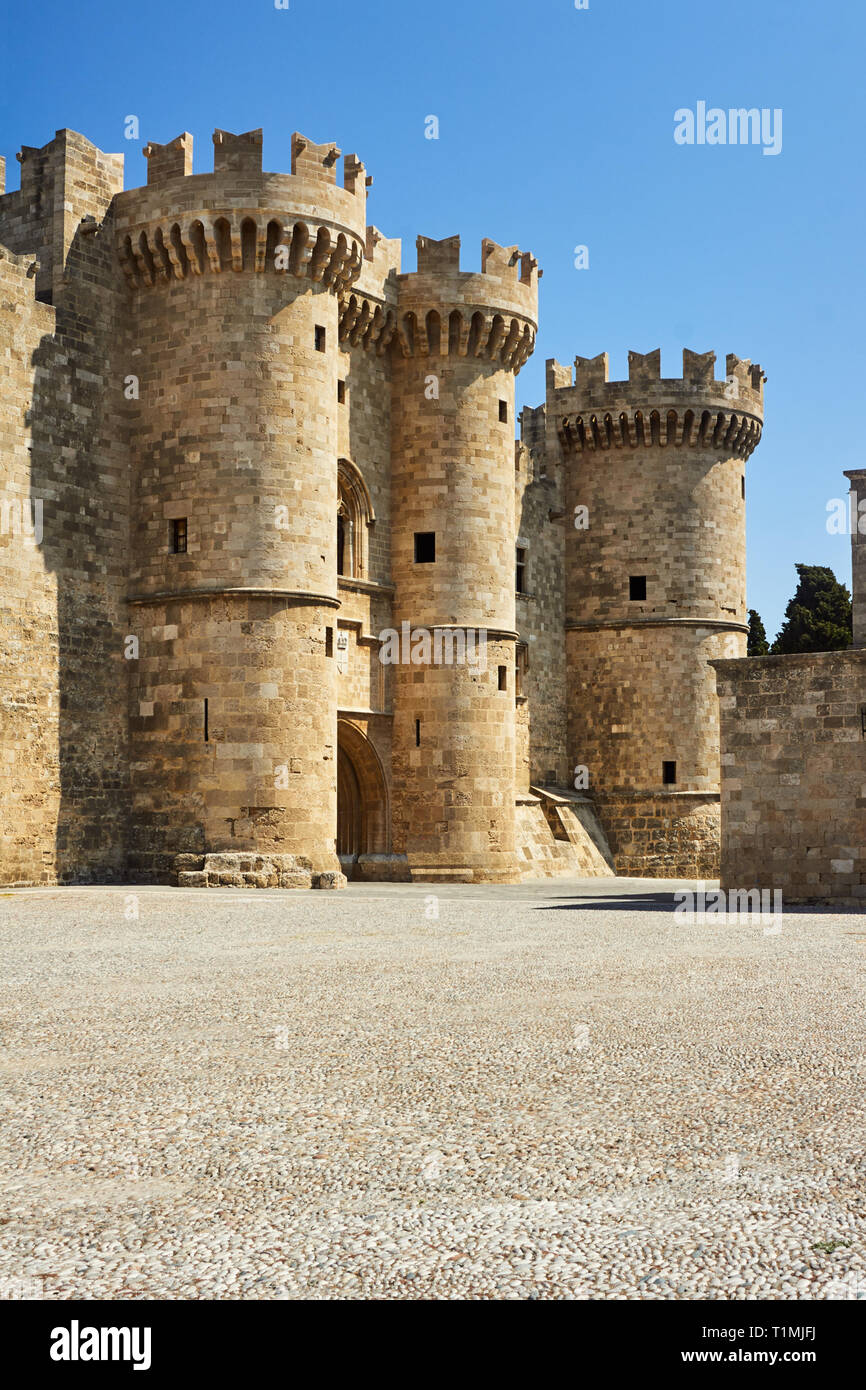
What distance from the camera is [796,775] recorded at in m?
19.9

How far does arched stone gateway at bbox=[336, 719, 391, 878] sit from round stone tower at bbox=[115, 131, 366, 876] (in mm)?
3615

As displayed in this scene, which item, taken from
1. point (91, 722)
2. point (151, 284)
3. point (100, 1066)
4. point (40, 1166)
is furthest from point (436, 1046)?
point (151, 284)

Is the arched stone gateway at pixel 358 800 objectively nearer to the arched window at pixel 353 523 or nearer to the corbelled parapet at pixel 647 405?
the arched window at pixel 353 523

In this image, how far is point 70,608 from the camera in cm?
2319

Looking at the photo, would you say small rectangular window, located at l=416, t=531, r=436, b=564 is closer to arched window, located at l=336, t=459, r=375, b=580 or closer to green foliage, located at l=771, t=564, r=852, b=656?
arched window, located at l=336, t=459, r=375, b=580

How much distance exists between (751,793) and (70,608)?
35.3 ft

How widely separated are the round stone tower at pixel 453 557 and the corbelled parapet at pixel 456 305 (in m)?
0.02

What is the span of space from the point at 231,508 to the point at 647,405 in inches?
571

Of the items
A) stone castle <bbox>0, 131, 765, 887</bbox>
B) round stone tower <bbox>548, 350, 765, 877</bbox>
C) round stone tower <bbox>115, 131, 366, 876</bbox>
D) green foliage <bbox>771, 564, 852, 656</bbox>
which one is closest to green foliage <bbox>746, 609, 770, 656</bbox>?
green foliage <bbox>771, 564, 852, 656</bbox>

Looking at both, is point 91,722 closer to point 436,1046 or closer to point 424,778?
point 424,778

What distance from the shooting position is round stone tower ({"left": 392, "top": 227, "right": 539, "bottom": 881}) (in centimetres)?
2800

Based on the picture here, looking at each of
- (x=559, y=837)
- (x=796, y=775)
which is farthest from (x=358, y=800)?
(x=796, y=775)

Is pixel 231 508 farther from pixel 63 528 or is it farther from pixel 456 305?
pixel 456 305

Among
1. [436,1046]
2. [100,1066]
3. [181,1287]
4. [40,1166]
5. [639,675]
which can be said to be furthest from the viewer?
[639,675]
